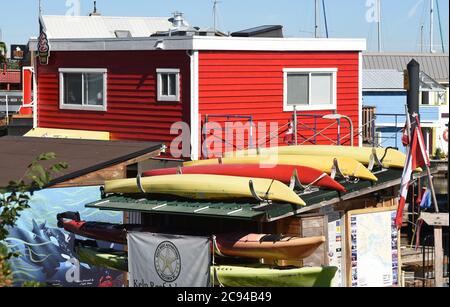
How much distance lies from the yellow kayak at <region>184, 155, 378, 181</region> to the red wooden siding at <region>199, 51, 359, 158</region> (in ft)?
14.4

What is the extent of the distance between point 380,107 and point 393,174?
1366 inches

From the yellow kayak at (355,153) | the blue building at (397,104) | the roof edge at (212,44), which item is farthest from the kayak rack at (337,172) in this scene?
the blue building at (397,104)

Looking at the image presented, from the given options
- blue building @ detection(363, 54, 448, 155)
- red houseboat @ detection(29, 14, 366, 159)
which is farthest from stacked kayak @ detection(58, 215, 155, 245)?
blue building @ detection(363, 54, 448, 155)

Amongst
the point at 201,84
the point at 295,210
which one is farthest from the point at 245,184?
the point at 201,84

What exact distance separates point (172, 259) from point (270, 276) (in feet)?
5.03

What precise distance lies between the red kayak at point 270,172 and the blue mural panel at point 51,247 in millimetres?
1943

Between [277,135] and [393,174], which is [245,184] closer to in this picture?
[393,174]

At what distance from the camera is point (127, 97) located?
2434 cm

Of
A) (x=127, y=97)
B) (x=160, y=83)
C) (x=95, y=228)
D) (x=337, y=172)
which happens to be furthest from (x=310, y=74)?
(x=95, y=228)

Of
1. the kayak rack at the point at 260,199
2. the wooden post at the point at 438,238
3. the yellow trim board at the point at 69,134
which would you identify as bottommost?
the wooden post at the point at 438,238

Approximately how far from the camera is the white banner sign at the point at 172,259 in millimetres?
14789

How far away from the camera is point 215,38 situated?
22797 millimetres

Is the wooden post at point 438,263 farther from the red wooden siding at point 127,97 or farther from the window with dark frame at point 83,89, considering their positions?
Result: the window with dark frame at point 83,89

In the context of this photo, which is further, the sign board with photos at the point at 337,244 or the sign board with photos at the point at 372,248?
the sign board with photos at the point at 372,248
